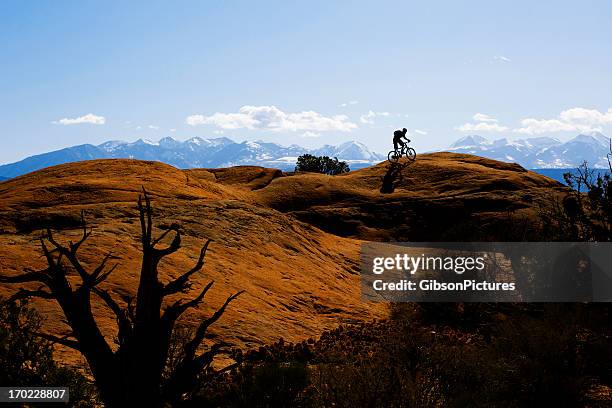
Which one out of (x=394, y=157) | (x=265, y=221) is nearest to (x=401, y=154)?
(x=394, y=157)

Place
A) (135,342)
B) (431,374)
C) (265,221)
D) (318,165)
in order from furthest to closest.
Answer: (318,165) < (265,221) < (431,374) < (135,342)

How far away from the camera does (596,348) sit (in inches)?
388

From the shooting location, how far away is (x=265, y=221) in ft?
70.2

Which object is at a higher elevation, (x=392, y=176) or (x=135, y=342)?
(x=392, y=176)

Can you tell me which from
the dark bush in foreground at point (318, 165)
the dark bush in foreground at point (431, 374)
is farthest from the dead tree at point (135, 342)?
the dark bush in foreground at point (318, 165)

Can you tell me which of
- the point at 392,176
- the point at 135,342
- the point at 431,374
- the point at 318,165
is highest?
the point at 318,165

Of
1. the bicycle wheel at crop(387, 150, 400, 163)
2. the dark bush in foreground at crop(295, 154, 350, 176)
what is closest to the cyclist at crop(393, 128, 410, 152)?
the bicycle wheel at crop(387, 150, 400, 163)

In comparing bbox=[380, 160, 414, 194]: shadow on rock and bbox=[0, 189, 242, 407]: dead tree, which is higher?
bbox=[380, 160, 414, 194]: shadow on rock

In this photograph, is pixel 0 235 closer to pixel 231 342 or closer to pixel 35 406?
pixel 231 342

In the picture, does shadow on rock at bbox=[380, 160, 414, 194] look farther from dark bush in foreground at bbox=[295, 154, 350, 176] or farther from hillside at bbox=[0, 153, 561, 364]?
dark bush in foreground at bbox=[295, 154, 350, 176]

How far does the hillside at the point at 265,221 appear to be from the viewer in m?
13.3

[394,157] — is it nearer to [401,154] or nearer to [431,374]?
[401,154]

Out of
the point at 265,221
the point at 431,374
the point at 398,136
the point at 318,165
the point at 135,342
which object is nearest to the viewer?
the point at 135,342

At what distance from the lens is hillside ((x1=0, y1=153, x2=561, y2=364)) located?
1333 centimetres
